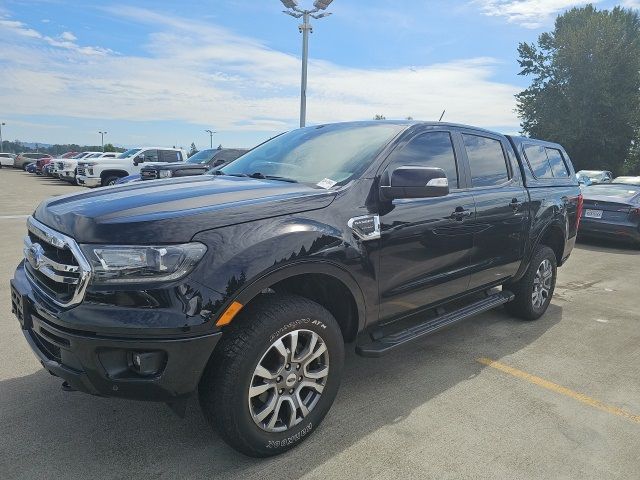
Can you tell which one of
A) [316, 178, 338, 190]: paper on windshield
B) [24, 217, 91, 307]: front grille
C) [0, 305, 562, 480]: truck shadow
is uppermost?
[316, 178, 338, 190]: paper on windshield

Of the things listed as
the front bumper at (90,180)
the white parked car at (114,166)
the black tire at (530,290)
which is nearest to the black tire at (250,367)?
the black tire at (530,290)

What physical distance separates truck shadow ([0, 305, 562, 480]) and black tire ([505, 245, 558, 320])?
1.28m

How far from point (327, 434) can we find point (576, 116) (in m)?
41.2

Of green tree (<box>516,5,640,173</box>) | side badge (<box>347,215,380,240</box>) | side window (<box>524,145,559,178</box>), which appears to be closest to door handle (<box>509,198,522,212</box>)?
side window (<box>524,145,559,178</box>)

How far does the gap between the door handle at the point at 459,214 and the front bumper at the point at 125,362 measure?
201cm

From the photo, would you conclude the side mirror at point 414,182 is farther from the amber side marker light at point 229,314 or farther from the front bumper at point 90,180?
the front bumper at point 90,180

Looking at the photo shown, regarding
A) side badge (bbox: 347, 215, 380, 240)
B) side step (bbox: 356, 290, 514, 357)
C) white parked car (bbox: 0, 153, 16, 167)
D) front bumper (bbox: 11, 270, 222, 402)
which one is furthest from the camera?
white parked car (bbox: 0, 153, 16, 167)

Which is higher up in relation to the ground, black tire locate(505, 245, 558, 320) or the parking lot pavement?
black tire locate(505, 245, 558, 320)

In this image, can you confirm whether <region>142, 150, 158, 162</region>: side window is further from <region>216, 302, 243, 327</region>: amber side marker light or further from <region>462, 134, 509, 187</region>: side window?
<region>216, 302, 243, 327</region>: amber side marker light

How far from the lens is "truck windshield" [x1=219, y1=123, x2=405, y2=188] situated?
123 inches

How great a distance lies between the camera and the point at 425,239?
129 inches

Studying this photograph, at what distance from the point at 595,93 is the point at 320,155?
Result: 4089cm

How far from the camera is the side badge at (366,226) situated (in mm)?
2812

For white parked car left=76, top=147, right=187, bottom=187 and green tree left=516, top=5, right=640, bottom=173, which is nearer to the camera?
white parked car left=76, top=147, right=187, bottom=187
